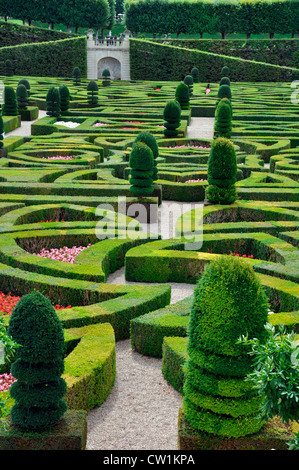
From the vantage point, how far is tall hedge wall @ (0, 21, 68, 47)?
6019 cm

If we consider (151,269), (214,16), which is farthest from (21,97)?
(214,16)

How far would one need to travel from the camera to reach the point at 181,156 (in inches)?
832

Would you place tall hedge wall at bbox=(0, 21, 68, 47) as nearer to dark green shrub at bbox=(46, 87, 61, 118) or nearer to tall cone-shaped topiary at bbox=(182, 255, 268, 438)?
dark green shrub at bbox=(46, 87, 61, 118)

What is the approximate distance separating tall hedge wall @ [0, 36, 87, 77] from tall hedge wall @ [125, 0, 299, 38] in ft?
38.9

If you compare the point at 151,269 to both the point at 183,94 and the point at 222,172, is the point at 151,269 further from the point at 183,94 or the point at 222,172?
the point at 183,94

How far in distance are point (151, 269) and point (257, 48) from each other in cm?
5476

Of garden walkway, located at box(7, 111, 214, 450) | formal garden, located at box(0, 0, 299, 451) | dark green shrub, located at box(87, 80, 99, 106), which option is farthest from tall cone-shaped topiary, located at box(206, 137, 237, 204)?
dark green shrub, located at box(87, 80, 99, 106)

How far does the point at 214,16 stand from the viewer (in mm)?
65688

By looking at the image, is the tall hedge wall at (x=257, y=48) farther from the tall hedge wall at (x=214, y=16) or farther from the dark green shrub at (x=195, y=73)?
the dark green shrub at (x=195, y=73)

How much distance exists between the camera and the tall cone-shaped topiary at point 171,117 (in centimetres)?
2420
